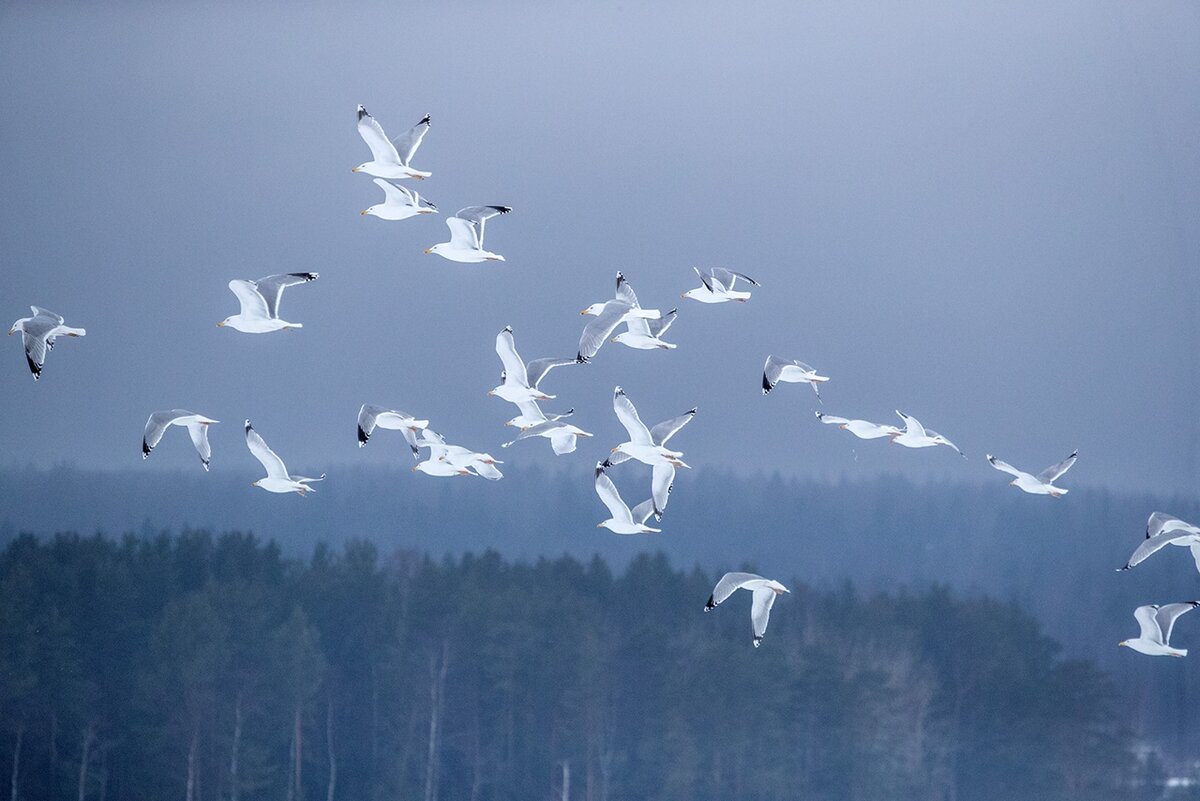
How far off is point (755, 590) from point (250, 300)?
4.49 m

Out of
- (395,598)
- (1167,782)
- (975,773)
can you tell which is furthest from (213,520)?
(1167,782)

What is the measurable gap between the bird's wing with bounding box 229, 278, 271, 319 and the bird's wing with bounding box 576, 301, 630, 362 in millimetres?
2405

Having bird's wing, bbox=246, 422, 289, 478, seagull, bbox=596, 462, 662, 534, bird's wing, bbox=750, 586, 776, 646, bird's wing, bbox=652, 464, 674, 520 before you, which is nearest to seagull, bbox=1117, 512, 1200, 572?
bird's wing, bbox=750, 586, 776, 646

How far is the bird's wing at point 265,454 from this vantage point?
9.98 m

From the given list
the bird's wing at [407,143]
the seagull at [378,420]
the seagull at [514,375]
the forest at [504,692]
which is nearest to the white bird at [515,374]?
the seagull at [514,375]

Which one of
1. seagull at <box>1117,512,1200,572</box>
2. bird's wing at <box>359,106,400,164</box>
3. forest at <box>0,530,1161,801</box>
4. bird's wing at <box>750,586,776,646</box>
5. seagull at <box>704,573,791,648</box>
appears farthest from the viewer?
forest at <box>0,530,1161,801</box>

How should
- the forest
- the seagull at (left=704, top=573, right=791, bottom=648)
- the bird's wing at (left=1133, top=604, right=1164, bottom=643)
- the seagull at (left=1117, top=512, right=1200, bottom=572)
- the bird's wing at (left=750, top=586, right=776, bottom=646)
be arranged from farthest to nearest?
the forest → the bird's wing at (left=1133, top=604, right=1164, bottom=643) → the bird's wing at (left=750, top=586, right=776, bottom=646) → the seagull at (left=704, top=573, right=791, bottom=648) → the seagull at (left=1117, top=512, right=1200, bottom=572)

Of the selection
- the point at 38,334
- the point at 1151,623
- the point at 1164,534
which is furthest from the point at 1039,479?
the point at 38,334

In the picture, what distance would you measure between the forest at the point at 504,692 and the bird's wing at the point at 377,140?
10903 millimetres

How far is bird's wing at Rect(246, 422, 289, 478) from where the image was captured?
9.98 meters

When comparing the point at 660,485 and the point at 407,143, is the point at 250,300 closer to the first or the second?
the point at 407,143

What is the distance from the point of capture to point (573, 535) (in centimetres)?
2189

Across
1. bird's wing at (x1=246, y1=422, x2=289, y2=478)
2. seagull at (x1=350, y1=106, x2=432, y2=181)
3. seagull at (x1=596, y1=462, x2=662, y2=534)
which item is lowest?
seagull at (x1=596, y1=462, x2=662, y2=534)

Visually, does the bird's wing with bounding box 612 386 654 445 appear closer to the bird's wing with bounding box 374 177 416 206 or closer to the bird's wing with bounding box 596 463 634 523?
the bird's wing with bounding box 596 463 634 523
